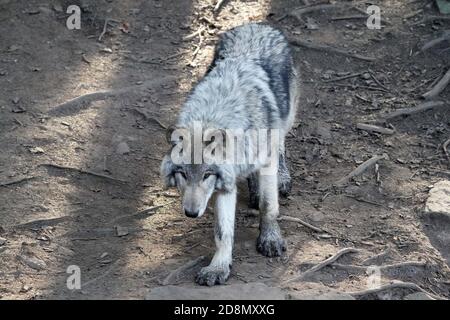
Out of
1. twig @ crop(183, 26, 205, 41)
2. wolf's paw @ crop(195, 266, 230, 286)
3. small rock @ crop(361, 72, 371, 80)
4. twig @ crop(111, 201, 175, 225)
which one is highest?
twig @ crop(183, 26, 205, 41)

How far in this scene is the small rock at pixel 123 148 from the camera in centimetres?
784

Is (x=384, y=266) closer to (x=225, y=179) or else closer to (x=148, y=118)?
(x=225, y=179)

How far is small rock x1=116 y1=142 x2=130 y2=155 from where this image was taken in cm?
784

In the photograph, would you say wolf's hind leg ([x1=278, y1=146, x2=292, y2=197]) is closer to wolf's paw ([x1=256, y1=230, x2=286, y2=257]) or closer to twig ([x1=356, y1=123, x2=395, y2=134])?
wolf's paw ([x1=256, y1=230, x2=286, y2=257])

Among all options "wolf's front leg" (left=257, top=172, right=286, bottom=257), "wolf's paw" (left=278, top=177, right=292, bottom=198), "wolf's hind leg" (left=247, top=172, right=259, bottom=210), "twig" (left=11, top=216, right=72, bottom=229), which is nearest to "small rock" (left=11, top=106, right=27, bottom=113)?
"twig" (left=11, top=216, right=72, bottom=229)

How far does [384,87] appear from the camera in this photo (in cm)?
905

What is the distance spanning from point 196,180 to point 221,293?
2.92ft

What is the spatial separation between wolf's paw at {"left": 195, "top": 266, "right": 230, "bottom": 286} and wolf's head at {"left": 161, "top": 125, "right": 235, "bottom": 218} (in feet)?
1.75

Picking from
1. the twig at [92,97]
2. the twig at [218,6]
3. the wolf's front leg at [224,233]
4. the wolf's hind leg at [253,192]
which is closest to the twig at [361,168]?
the wolf's hind leg at [253,192]

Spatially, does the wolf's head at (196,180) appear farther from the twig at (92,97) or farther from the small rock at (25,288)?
the twig at (92,97)

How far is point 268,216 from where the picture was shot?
21.1 feet

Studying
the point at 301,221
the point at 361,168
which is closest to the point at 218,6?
the point at 361,168

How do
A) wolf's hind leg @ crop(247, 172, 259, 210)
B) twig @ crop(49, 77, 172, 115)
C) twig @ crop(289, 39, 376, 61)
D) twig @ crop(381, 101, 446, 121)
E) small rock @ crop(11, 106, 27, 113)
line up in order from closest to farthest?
wolf's hind leg @ crop(247, 172, 259, 210) → small rock @ crop(11, 106, 27, 113) → twig @ crop(49, 77, 172, 115) → twig @ crop(381, 101, 446, 121) → twig @ crop(289, 39, 376, 61)

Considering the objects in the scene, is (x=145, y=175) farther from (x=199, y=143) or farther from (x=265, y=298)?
(x=265, y=298)
